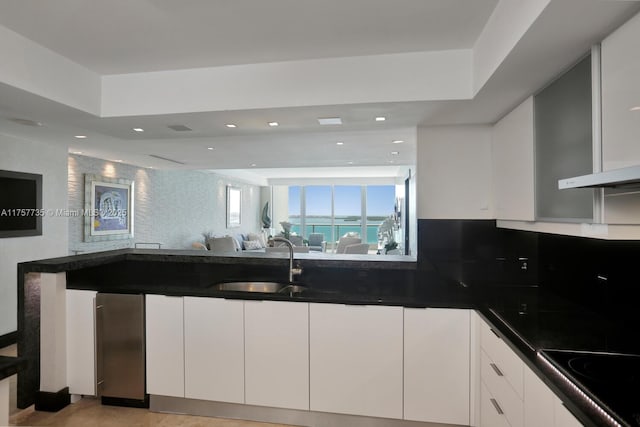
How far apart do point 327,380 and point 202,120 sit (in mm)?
2057

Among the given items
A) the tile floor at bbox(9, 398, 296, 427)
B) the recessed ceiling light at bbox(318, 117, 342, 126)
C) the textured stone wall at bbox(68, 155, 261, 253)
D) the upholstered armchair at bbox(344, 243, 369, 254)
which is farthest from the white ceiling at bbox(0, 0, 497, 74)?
the upholstered armchair at bbox(344, 243, 369, 254)

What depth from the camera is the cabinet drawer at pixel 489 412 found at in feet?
5.67

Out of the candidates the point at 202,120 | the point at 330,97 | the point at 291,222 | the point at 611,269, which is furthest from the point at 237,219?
the point at 611,269

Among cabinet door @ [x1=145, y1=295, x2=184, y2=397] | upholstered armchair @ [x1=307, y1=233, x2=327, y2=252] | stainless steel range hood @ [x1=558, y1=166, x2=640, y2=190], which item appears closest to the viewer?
stainless steel range hood @ [x1=558, y1=166, x2=640, y2=190]

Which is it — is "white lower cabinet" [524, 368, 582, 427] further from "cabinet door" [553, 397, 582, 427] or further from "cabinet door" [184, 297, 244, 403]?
"cabinet door" [184, 297, 244, 403]

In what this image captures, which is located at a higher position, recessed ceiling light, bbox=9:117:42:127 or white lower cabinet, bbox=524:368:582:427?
recessed ceiling light, bbox=9:117:42:127

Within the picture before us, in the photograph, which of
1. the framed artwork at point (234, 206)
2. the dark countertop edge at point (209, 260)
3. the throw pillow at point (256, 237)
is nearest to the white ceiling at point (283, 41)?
the dark countertop edge at point (209, 260)

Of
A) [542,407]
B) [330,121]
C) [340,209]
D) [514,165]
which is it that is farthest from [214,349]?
[340,209]

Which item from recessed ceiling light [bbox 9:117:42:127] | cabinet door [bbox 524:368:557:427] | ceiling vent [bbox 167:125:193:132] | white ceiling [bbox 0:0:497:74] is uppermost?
white ceiling [bbox 0:0:497:74]

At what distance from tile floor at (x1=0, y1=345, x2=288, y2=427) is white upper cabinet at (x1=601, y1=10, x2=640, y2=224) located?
229 cm

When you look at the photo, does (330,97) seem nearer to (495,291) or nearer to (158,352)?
(495,291)

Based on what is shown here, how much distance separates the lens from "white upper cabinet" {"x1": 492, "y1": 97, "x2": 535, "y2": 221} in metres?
1.99

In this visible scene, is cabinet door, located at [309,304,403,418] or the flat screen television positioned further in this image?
the flat screen television

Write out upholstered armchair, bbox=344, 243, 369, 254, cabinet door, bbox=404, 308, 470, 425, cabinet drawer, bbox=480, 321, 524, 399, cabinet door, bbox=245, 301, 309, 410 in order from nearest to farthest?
A: cabinet drawer, bbox=480, 321, 524, 399
cabinet door, bbox=404, 308, 470, 425
cabinet door, bbox=245, 301, 309, 410
upholstered armchair, bbox=344, 243, 369, 254
